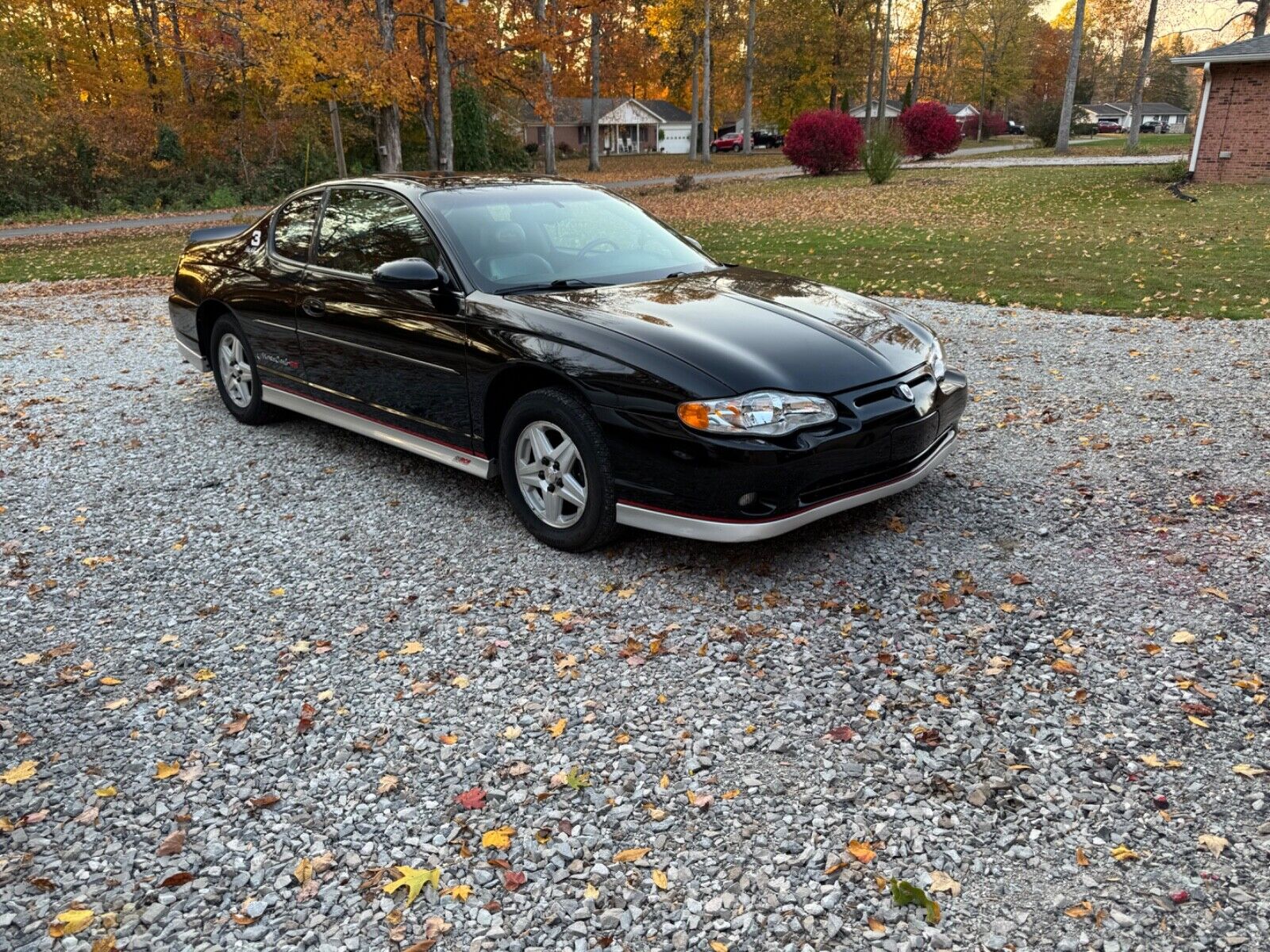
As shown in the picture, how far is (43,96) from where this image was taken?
1234 inches

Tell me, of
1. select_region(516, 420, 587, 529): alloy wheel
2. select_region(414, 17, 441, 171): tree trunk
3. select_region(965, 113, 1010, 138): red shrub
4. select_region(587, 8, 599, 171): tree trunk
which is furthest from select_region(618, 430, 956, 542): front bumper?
select_region(965, 113, 1010, 138): red shrub

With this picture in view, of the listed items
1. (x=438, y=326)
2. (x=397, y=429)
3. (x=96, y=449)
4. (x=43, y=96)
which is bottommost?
(x=96, y=449)

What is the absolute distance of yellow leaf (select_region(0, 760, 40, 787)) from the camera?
304 cm

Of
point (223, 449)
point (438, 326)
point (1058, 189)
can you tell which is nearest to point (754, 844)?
point (438, 326)

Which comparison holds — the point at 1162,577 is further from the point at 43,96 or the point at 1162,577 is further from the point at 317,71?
the point at 43,96

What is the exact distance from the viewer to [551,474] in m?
4.36

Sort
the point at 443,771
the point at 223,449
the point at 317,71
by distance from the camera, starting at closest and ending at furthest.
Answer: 1. the point at 443,771
2. the point at 223,449
3. the point at 317,71

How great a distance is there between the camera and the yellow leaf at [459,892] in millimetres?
2520

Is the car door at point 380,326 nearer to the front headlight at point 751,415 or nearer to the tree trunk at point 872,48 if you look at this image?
the front headlight at point 751,415

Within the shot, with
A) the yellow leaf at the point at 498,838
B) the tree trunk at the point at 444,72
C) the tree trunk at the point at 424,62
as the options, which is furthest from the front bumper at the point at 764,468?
the tree trunk at the point at 424,62

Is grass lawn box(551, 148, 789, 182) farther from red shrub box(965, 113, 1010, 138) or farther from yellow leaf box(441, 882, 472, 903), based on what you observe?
yellow leaf box(441, 882, 472, 903)

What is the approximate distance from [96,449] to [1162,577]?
20.6 ft

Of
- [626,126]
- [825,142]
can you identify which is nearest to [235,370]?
[825,142]

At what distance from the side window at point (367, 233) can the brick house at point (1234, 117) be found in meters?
23.7
